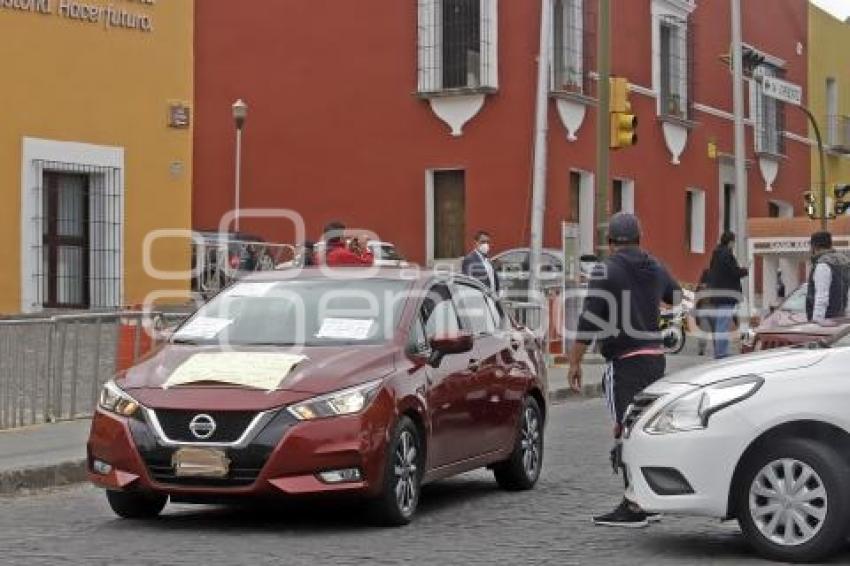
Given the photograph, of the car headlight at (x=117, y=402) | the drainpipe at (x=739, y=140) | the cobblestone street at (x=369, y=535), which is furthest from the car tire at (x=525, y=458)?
the drainpipe at (x=739, y=140)

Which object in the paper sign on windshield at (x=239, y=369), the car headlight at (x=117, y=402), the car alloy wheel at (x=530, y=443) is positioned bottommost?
the car alloy wheel at (x=530, y=443)

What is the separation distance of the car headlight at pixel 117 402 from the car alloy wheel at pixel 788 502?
3.48 metres

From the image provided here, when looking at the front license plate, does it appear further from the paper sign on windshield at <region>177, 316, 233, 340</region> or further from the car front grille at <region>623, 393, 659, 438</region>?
the car front grille at <region>623, 393, 659, 438</region>

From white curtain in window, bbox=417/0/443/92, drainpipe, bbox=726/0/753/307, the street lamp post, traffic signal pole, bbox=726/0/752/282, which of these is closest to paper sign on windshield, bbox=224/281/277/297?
drainpipe, bbox=726/0/753/307

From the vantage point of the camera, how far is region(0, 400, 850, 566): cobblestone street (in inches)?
327

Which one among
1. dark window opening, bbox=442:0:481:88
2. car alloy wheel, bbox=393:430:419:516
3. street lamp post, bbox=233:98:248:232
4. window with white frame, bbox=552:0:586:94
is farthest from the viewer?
street lamp post, bbox=233:98:248:232

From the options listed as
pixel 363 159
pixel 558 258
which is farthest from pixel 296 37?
pixel 558 258

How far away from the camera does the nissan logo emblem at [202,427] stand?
29.1ft

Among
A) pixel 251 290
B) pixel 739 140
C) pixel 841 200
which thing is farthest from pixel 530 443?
pixel 841 200

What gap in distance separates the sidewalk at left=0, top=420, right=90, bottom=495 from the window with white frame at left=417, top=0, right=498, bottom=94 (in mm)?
19097

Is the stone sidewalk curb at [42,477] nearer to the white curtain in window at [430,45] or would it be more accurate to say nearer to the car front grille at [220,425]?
the car front grille at [220,425]

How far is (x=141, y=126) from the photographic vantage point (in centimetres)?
2375

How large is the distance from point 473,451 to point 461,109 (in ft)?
73.9

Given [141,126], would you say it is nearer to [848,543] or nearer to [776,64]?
[848,543]
